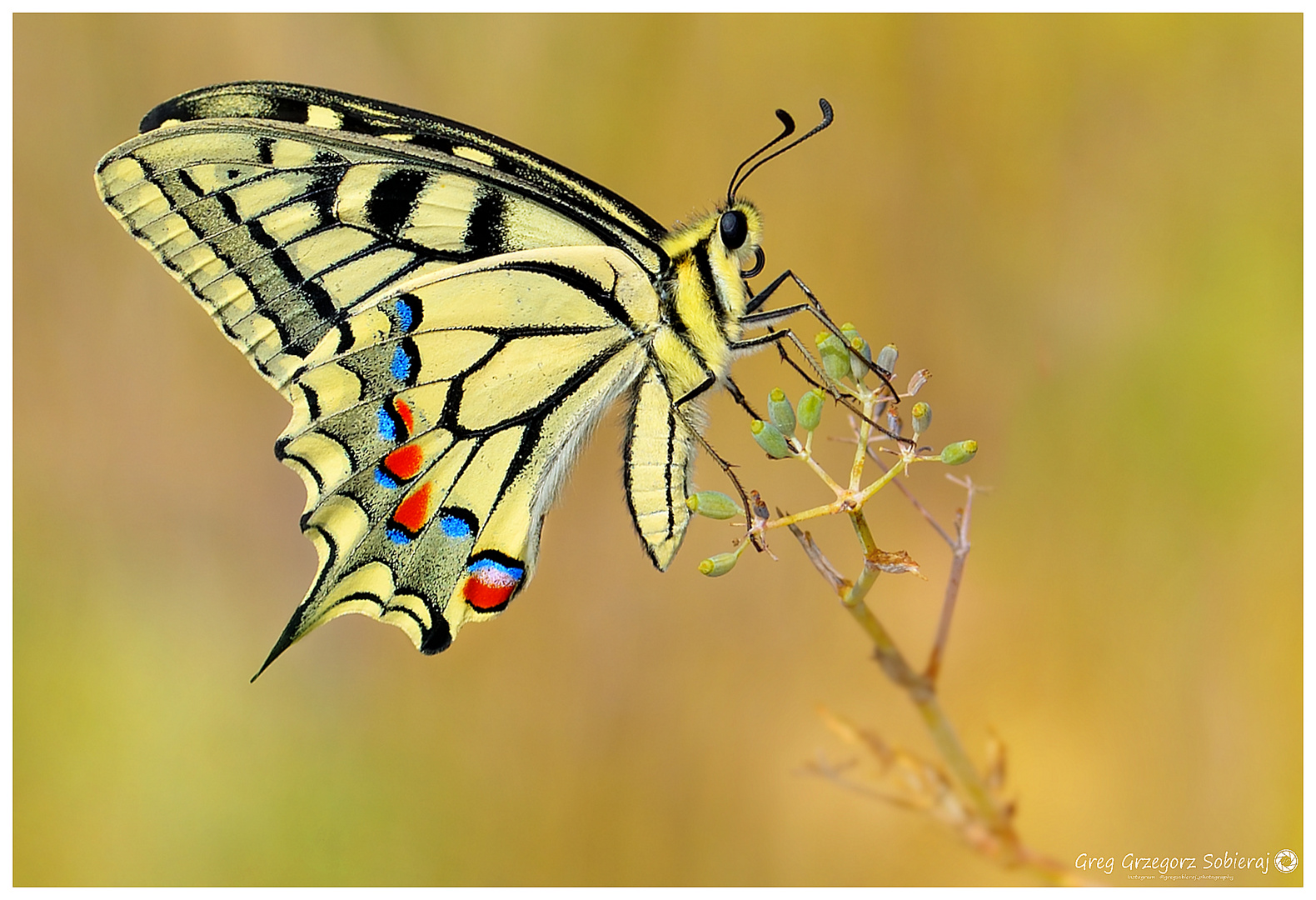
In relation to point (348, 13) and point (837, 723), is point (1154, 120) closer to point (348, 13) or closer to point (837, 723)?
point (837, 723)

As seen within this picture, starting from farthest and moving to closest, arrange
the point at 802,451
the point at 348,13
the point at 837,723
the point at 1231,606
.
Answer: the point at 348,13 < the point at 1231,606 < the point at 837,723 < the point at 802,451

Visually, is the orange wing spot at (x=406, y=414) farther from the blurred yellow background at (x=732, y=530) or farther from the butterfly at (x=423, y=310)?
the blurred yellow background at (x=732, y=530)

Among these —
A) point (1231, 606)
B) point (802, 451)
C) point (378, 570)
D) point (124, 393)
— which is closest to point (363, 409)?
point (378, 570)

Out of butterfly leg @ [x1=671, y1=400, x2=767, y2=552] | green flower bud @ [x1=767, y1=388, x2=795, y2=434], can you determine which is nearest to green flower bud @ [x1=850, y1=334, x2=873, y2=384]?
green flower bud @ [x1=767, y1=388, x2=795, y2=434]

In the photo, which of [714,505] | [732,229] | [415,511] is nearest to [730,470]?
[714,505]

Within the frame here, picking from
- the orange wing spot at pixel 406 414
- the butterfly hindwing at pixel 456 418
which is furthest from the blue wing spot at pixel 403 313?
the orange wing spot at pixel 406 414

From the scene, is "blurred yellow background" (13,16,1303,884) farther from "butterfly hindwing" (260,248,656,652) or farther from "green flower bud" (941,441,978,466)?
"green flower bud" (941,441,978,466)

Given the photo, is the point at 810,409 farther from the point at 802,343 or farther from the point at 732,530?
the point at 732,530
